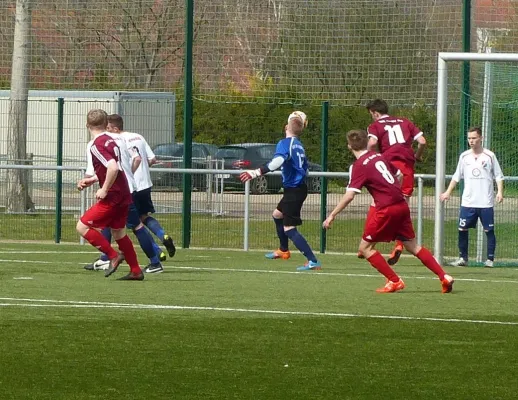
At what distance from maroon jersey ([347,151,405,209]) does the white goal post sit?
3193mm

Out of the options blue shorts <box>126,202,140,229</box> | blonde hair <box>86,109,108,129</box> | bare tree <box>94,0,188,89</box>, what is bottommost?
blue shorts <box>126,202,140,229</box>

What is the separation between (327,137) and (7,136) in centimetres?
616

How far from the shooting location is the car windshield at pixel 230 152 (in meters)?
22.1

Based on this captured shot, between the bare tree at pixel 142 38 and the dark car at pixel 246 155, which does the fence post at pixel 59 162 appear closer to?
the bare tree at pixel 142 38

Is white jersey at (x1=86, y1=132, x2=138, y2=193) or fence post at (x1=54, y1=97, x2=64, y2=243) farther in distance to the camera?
→ fence post at (x1=54, y1=97, x2=64, y2=243)

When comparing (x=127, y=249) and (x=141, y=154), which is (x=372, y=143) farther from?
(x=127, y=249)

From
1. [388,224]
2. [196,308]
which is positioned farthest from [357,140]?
[196,308]

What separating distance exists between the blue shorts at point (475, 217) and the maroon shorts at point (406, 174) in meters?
1.58

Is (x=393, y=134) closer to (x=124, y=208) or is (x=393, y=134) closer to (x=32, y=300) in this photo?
(x=124, y=208)

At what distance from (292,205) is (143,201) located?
174 cm

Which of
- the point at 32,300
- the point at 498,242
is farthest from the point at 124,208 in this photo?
the point at 498,242

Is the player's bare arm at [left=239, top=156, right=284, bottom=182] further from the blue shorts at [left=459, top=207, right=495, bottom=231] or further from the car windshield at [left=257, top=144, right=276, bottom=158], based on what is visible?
the car windshield at [left=257, top=144, right=276, bottom=158]

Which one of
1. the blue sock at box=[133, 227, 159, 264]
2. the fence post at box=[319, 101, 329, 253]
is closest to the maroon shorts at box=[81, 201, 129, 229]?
the blue sock at box=[133, 227, 159, 264]

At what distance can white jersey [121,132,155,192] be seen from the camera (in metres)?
15.2
